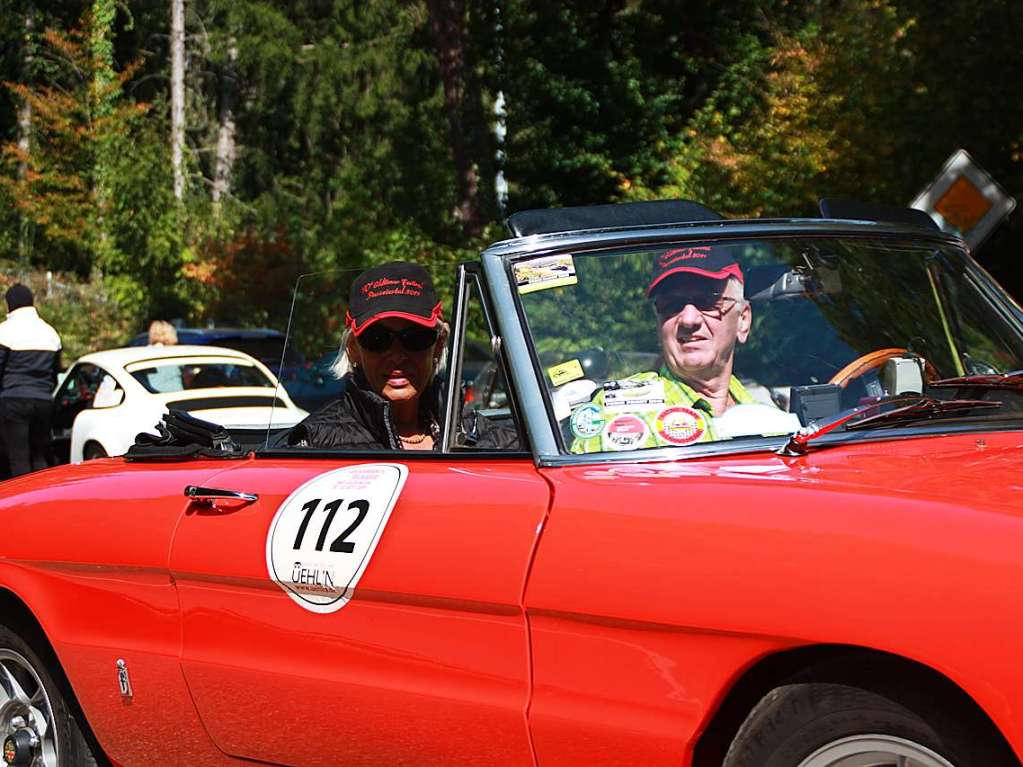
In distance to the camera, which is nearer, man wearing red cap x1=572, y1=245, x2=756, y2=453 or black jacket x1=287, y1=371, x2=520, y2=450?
man wearing red cap x1=572, y1=245, x2=756, y2=453

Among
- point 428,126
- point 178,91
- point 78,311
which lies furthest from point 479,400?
point 178,91

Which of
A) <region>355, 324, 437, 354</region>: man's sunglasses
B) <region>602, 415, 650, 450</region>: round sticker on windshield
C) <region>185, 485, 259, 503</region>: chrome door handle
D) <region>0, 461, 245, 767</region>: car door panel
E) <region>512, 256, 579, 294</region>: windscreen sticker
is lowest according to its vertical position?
<region>0, 461, 245, 767</region>: car door panel

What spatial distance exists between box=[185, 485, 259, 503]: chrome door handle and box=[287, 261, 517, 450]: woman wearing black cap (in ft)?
1.02

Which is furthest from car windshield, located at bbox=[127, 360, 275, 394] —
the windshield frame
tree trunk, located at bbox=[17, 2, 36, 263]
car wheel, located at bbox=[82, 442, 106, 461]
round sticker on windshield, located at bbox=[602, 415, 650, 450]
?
tree trunk, located at bbox=[17, 2, 36, 263]

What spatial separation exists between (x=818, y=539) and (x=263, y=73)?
5501 cm

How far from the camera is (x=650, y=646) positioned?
122 inches

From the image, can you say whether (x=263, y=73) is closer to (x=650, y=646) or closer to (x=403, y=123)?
(x=403, y=123)

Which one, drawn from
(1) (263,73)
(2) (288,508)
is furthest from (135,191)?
(2) (288,508)

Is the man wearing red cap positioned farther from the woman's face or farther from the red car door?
the woman's face

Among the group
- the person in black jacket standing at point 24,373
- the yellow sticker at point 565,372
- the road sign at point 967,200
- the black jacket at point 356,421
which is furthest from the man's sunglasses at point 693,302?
the person in black jacket standing at point 24,373

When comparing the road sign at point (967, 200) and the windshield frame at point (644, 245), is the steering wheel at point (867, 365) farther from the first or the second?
the road sign at point (967, 200)

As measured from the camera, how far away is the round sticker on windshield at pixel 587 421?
367cm

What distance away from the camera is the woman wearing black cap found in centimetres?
449

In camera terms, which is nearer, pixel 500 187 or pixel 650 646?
pixel 650 646
